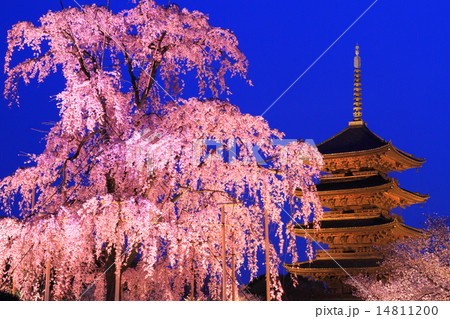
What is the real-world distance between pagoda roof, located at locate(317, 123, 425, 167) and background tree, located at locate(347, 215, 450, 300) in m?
7.12

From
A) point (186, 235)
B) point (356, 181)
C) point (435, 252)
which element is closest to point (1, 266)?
point (186, 235)

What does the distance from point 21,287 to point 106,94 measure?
5420 mm

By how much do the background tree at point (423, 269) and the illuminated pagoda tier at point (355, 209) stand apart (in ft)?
15.9

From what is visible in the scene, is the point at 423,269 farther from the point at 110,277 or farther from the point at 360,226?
the point at 110,277

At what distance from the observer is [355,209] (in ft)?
96.6

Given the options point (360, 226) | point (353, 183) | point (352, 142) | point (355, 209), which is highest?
point (352, 142)

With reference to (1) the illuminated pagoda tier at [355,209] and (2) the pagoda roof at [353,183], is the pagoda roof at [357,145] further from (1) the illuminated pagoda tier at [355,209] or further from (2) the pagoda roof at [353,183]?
(2) the pagoda roof at [353,183]

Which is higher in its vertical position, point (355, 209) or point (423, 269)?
point (355, 209)

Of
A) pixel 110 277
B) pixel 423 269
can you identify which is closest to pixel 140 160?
pixel 110 277

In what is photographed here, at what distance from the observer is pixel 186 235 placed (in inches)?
384

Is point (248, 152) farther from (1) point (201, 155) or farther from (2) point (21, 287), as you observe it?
(2) point (21, 287)

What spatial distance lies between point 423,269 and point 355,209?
10.1 m

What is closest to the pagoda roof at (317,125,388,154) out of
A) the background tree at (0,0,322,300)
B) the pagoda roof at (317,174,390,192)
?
the pagoda roof at (317,174,390,192)

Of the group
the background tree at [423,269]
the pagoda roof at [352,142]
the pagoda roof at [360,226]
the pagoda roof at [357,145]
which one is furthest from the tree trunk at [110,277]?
the pagoda roof at [352,142]
